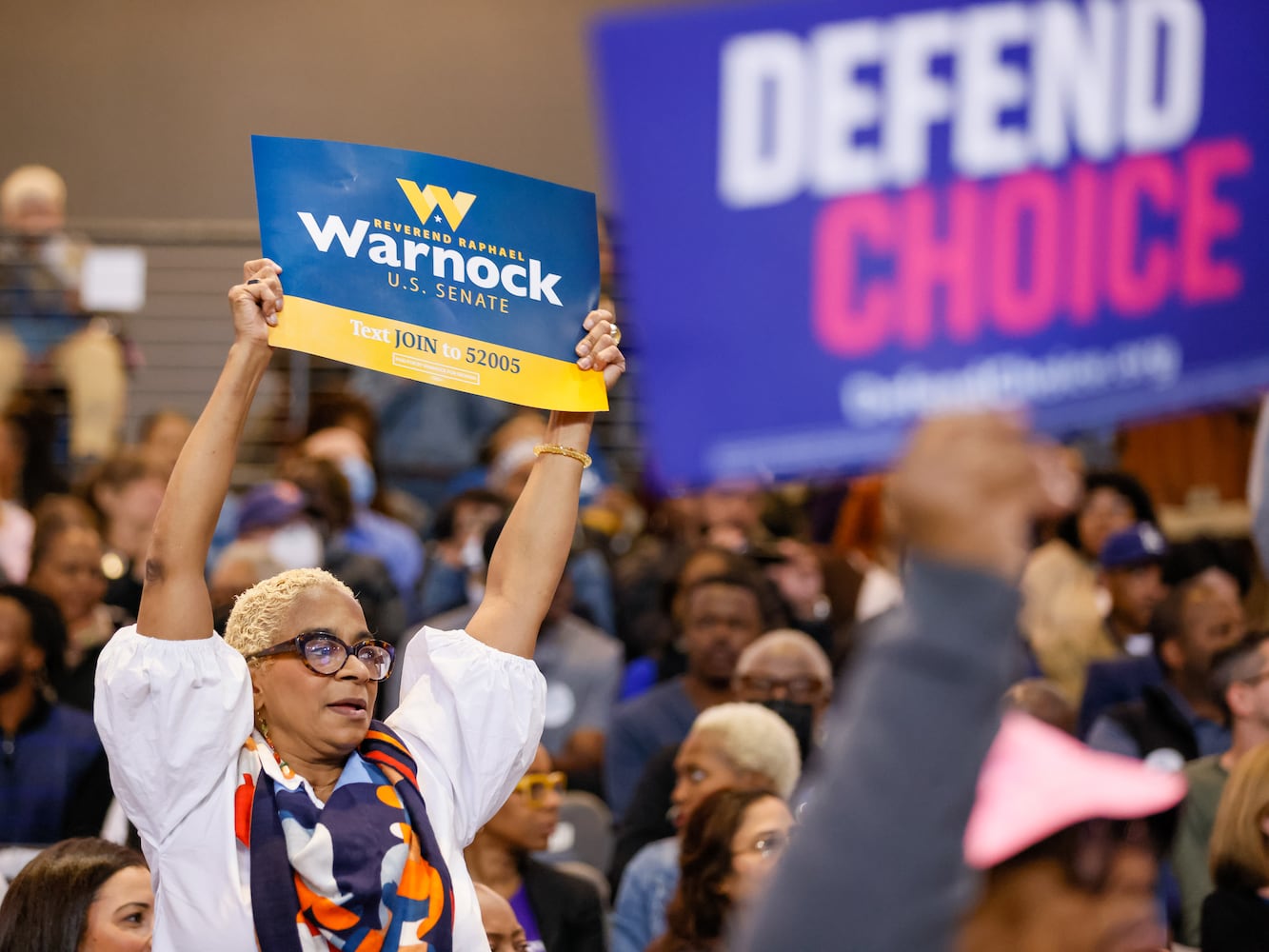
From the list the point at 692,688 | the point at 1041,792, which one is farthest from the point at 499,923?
the point at 1041,792

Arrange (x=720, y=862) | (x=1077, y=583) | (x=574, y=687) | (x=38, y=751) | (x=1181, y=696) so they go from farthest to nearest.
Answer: (x=1077, y=583) → (x=574, y=687) → (x=1181, y=696) → (x=38, y=751) → (x=720, y=862)

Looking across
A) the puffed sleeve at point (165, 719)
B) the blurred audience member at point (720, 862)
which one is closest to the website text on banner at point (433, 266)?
the puffed sleeve at point (165, 719)

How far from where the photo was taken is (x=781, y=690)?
5.27 meters

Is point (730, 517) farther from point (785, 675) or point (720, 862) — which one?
point (720, 862)

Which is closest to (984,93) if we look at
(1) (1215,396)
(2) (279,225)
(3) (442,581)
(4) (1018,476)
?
(1) (1215,396)

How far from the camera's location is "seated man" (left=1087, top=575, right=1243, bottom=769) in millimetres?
5141

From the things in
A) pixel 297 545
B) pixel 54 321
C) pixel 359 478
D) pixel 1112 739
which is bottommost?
pixel 1112 739

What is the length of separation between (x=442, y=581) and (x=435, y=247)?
12.5 ft

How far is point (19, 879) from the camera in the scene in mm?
3145

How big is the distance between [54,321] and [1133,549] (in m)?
5.50

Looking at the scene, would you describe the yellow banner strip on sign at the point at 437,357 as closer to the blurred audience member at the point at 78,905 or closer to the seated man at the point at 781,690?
the blurred audience member at the point at 78,905

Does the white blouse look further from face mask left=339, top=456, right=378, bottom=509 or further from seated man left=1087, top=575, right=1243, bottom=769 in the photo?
face mask left=339, top=456, right=378, bottom=509

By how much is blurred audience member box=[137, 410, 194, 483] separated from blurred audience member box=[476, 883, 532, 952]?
3.77m

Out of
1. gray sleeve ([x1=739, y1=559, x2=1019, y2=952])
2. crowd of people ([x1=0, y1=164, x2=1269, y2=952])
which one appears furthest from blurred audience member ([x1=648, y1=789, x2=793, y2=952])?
gray sleeve ([x1=739, y1=559, x2=1019, y2=952])
